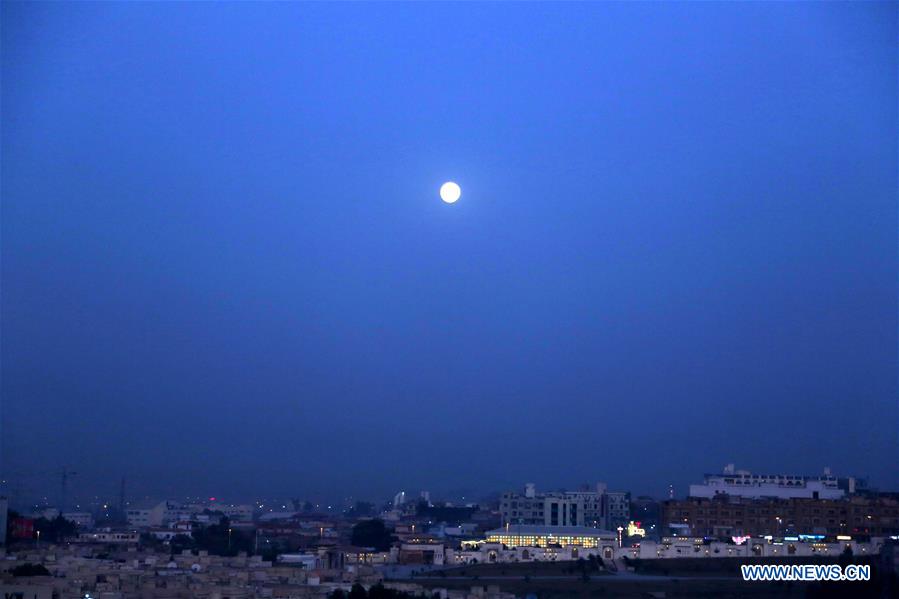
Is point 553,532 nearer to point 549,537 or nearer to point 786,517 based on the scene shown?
point 549,537

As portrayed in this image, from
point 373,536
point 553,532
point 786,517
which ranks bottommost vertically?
point 373,536

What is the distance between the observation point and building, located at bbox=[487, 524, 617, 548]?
22531mm

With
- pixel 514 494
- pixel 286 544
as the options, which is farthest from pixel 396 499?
pixel 286 544

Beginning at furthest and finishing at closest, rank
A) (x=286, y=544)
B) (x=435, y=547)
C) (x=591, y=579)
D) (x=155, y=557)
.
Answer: (x=286, y=544), (x=435, y=547), (x=155, y=557), (x=591, y=579)

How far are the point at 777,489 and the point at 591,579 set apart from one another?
56.6 feet

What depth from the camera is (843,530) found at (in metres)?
23.8

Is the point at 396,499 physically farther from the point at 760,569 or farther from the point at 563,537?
the point at 760,569

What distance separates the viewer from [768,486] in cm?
3006

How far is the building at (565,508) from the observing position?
1248 inches

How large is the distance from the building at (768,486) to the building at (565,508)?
315cm

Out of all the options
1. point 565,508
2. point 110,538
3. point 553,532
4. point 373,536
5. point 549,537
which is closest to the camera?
point 549,537

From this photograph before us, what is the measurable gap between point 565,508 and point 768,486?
607cm

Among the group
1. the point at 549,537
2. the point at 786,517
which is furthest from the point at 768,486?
the point at 549,537

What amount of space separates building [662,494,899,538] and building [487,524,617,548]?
276cm
